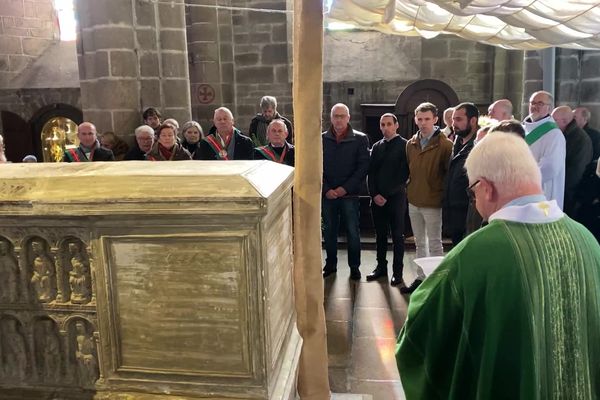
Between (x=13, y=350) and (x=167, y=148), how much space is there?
2948mm

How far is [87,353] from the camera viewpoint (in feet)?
6.08

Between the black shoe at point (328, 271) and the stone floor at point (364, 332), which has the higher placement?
the black shoe at point (328, 271)

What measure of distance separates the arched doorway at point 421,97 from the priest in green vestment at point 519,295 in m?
6.94

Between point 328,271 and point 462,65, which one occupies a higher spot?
point 462,65

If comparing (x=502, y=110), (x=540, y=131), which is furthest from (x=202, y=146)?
(x=540, y=131)

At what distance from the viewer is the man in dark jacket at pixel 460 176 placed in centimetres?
430

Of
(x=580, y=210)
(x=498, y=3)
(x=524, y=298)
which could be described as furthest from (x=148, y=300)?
(x=580, y=210)

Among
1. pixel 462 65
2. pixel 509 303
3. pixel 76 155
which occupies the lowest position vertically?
pixel 509 303

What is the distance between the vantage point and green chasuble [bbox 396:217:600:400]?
1567mm

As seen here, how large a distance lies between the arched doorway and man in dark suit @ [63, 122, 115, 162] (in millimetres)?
5096

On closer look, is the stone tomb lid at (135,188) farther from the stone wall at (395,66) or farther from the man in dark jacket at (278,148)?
the stone wall at (395,66)

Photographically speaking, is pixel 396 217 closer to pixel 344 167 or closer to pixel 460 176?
pixel 344 167

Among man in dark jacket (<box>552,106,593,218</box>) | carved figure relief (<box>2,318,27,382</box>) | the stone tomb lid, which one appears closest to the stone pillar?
the stone tomb lid

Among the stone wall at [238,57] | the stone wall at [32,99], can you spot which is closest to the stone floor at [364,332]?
the stone wall at [238,57]
